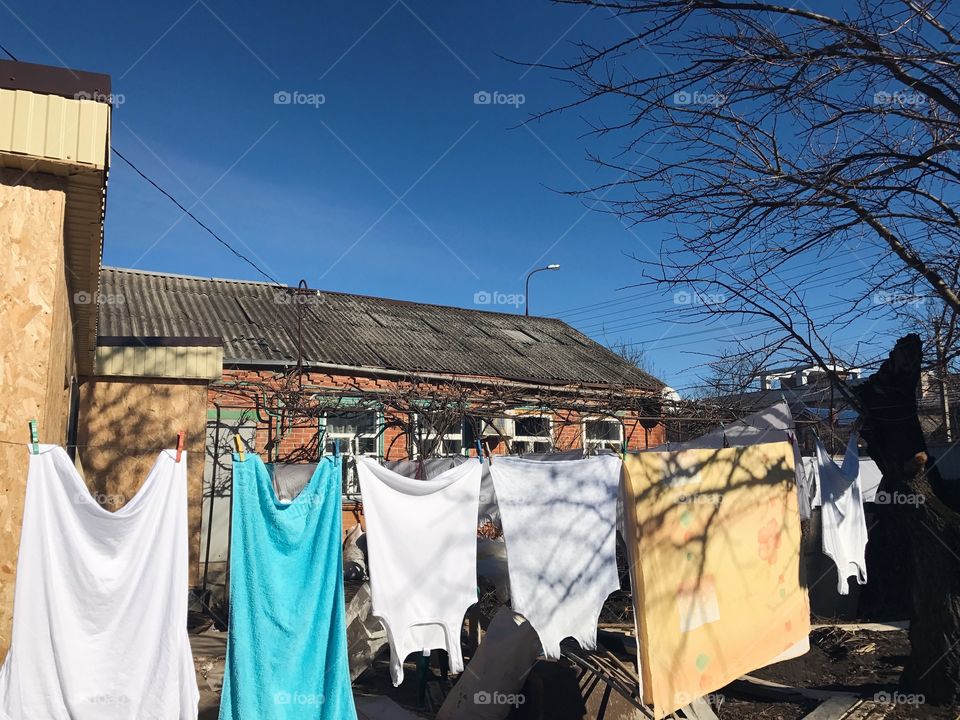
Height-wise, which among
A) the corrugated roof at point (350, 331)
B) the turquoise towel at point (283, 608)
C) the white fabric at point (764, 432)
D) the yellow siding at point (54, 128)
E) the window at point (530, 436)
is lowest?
the turquoise towel at point (283, 608)

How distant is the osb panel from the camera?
30.4 ft

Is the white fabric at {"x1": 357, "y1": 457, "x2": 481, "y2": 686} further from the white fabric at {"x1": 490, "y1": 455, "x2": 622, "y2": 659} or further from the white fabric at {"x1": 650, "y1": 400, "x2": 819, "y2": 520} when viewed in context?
Result: the white fabric at {"x1": 650, "y1": 400, "x2": 819, "y2": 520}

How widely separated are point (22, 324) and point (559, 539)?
372cm

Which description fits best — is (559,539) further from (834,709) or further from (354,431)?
(354,431)

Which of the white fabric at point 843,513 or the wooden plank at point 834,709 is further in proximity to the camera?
the white fabric at point 843,513

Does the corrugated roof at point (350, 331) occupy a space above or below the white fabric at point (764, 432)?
above

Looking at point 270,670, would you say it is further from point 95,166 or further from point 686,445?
point 686,445

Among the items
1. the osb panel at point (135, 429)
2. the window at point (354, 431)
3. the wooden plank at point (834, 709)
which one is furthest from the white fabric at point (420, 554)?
the window at point (354, 431)

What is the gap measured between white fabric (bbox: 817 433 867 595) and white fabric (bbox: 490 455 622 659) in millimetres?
3308

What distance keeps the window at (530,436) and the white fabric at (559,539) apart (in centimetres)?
849

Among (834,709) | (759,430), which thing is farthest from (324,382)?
(834,709)

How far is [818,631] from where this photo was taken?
873 cm

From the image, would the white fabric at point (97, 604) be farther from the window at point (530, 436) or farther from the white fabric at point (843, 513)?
the window at point (530, 436)

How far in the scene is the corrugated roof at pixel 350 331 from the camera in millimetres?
14125
